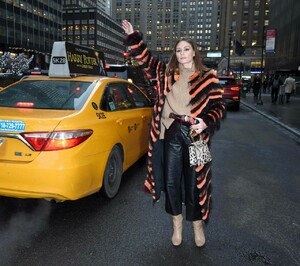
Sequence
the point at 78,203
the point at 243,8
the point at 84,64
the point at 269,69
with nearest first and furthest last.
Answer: the point at 78,203 < the point at 84,64 < the point at 269,69 < the point at 243,8

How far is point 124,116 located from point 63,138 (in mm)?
1455

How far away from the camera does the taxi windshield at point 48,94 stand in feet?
12.9

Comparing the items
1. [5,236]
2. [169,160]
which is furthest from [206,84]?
[5,236]

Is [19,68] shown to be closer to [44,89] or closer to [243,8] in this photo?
[44,89]

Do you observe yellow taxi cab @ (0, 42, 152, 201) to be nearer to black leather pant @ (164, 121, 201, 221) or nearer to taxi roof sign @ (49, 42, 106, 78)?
taxi roof sign @ (49, 42, 106, 78)

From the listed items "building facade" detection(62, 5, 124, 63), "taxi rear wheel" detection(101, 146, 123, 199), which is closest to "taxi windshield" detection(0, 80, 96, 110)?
"taxi rear wheel" detection(101, 146, 123, 199)

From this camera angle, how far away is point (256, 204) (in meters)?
4.42

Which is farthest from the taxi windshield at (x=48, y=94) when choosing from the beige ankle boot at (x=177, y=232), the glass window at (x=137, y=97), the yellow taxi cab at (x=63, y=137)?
the beige ankle boot at (x=177, y=232)

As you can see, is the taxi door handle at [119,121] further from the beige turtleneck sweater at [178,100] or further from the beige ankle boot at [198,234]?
the beige ankle boot at [198,234]

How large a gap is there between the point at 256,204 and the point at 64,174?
8.40 ft

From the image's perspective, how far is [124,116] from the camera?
4.67 meters

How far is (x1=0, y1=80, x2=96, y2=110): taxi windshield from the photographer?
394 cm

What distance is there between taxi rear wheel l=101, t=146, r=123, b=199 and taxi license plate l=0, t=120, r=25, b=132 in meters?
1.15

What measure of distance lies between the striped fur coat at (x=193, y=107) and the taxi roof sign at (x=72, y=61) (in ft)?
6.05
